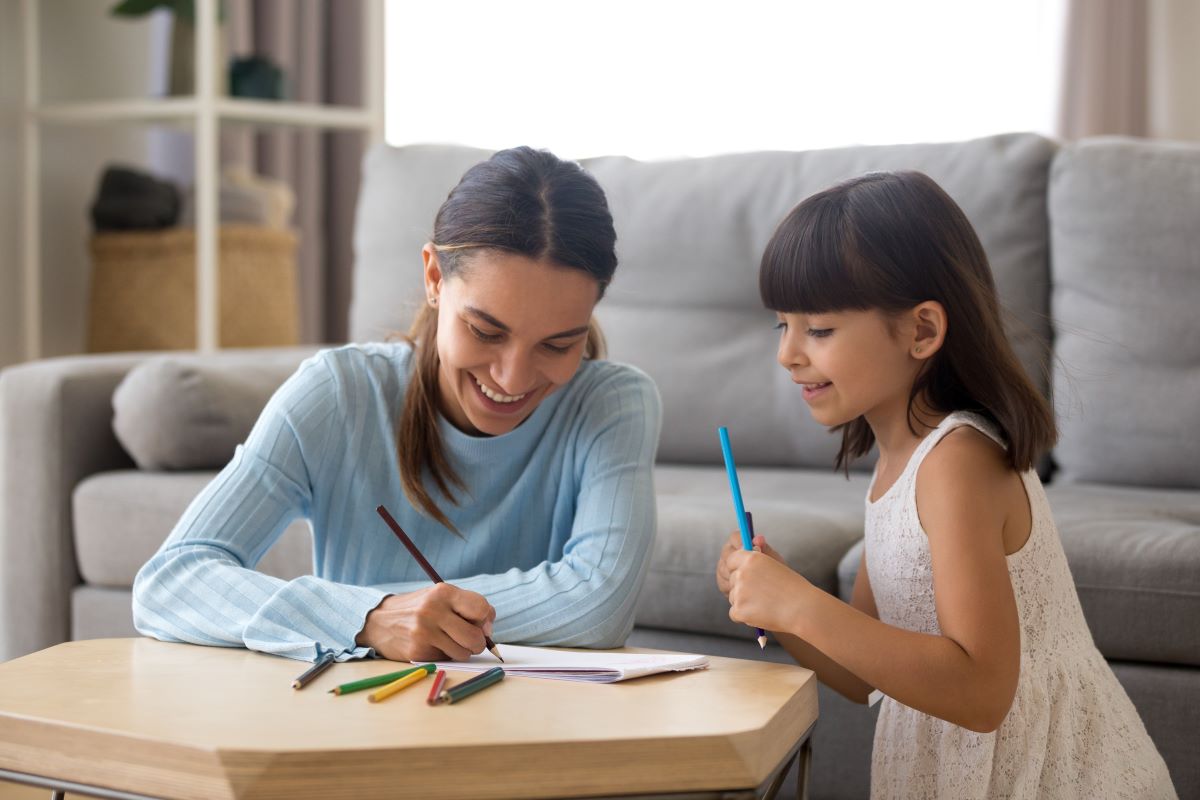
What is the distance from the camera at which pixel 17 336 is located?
3.26 meters

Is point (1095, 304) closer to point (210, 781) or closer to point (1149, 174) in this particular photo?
point (1149, 174)

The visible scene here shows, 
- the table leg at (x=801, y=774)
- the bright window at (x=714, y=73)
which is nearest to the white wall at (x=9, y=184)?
the bright window at (x=714, y=73)

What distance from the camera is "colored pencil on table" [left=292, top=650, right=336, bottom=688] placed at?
917 millimetres

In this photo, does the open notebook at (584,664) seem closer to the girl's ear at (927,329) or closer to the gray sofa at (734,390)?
the girl's ear at (927,329)

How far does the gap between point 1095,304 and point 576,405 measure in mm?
1151

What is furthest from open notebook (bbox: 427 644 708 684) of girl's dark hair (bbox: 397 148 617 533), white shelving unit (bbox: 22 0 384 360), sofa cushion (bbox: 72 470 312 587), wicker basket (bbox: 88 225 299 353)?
wicker basket (bbox: 88 225 299 353)

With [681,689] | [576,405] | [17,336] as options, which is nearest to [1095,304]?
[576,405]

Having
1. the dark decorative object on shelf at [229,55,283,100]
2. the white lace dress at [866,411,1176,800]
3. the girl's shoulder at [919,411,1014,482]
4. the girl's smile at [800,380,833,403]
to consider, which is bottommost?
the white lace dress at [866,411,1176,800]

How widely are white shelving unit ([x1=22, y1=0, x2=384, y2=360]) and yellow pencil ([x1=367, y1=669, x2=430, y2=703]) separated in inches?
87.6

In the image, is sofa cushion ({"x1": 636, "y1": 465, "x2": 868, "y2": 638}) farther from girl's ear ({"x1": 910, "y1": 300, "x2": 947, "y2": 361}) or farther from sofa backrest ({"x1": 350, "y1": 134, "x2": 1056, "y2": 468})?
girl's ear ({"x1": 910, "y1": 300, "x2": 947, "y2": 361})

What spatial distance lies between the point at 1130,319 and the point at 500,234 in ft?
4.20

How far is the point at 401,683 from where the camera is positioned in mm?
912

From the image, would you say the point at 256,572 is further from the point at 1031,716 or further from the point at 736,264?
the point at 736,264

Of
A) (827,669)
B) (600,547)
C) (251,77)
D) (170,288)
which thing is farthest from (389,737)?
(251,77)
